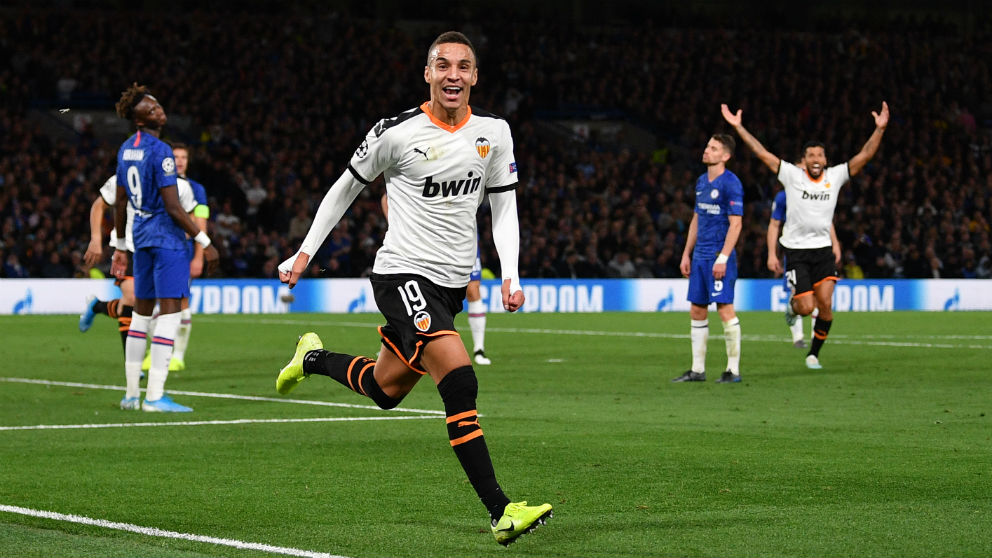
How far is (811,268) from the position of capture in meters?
15.9

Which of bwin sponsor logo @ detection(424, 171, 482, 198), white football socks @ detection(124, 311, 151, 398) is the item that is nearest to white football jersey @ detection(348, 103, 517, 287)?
bwin sponsor logo @ detection(424, 171, 482, 198)

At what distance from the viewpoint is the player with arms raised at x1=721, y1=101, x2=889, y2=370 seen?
623 inches

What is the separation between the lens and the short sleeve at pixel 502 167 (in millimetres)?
6723

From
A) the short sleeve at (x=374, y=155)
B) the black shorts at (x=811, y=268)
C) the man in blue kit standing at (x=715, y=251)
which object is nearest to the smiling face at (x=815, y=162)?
the black shorts at (x=811, y=268)

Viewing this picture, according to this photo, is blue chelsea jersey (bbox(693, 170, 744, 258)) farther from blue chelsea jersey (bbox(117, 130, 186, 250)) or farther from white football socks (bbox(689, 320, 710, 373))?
blue chelsea jersey (bbox(117, 130, 186, 250))

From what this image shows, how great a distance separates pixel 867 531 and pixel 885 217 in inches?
1207

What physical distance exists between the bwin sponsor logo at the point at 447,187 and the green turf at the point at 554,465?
4.85ft

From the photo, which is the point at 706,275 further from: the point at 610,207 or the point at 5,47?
the point at 5,47

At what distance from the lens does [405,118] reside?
6.60 meters

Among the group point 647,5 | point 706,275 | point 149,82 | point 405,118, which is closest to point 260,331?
point 706,275

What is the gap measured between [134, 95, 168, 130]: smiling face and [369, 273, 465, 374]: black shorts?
4.86 metres

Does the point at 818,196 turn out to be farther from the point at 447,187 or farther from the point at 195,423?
the point at 447,187

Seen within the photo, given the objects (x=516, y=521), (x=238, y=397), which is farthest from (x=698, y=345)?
(x=516, y=521)

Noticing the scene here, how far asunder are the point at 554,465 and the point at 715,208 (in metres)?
6.55
